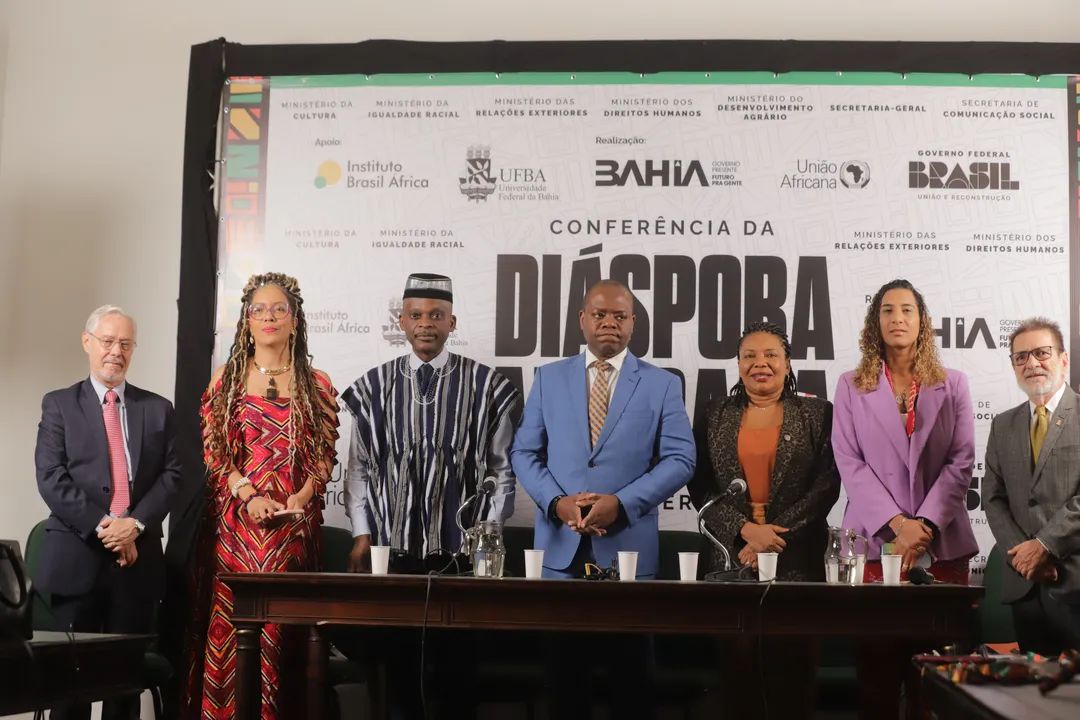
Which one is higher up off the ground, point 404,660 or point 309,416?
point 309,416

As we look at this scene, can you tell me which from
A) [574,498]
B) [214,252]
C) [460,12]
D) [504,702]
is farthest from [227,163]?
[504,702]

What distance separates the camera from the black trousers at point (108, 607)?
4.13 metres

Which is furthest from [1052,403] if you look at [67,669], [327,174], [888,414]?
[67,669]

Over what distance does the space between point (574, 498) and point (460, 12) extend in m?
2.62

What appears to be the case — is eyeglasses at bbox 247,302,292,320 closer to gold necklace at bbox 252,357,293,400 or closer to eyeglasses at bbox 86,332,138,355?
gold necklace at bbox 252,357,293,400

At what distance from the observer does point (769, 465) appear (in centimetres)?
438

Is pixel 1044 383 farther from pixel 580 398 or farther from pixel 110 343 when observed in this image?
pixel 110 343

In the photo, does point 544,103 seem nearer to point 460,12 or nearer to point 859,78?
point 460,12

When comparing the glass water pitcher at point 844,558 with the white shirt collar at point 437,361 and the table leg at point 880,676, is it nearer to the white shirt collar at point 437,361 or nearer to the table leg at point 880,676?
the table leg at point 880,676

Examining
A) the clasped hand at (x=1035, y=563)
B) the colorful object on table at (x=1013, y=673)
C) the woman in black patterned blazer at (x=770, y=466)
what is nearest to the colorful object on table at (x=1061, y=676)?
the colorful object on table at (x=1013, y=673)

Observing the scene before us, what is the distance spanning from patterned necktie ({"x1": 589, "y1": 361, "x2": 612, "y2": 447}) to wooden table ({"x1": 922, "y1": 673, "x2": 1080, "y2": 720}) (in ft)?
8.17

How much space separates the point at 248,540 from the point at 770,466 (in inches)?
80.7

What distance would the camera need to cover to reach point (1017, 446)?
4.21 meters

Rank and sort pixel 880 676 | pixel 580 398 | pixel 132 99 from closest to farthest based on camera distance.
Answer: pixel 880 676
pixel 580 398
pixel 132 99
